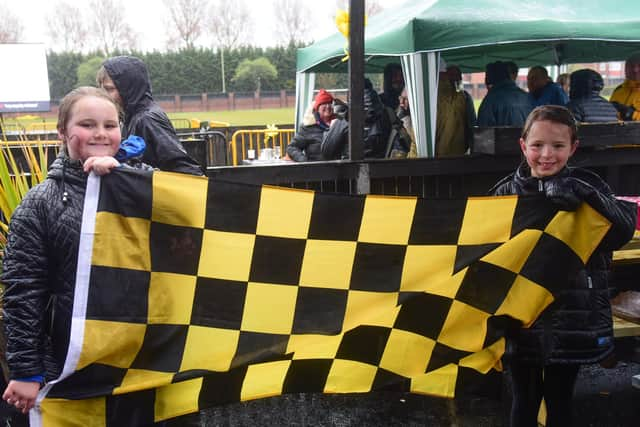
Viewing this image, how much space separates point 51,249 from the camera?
2.02m

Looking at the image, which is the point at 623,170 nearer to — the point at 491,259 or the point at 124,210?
the point at 491,259

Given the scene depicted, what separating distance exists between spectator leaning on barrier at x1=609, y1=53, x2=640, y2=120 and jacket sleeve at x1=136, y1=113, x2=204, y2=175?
6167mm

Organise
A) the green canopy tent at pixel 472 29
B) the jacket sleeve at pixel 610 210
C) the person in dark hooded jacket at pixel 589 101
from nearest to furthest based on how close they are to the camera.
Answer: the jacket sleeve at pixel 610 210 → the green canopy tent at pixel 472 29 → the person in dark hooded jacket at pixel 589 101

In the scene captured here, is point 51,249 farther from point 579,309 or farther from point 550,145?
point 579,309

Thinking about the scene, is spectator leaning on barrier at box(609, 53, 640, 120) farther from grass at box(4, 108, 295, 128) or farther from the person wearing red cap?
grass at box(4, 108, 295, 128)

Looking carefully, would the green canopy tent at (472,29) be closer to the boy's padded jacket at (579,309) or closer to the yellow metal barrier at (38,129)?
the boy's padded jacket at (579,309)

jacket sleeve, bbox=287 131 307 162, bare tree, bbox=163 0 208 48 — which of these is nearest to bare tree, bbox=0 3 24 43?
bare tree, bbox=163 0 208 48

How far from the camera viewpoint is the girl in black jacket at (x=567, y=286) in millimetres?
2430

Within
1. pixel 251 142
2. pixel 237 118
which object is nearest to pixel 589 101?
pixel 251 142

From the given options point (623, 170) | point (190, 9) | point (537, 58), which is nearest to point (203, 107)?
point (190, 9)

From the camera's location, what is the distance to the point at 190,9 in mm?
72375

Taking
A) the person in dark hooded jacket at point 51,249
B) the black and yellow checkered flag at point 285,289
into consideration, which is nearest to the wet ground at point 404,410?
the black and yellow checkered flag at point 285,289

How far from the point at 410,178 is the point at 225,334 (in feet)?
11.7

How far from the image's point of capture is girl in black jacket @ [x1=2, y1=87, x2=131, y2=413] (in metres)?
1.95
